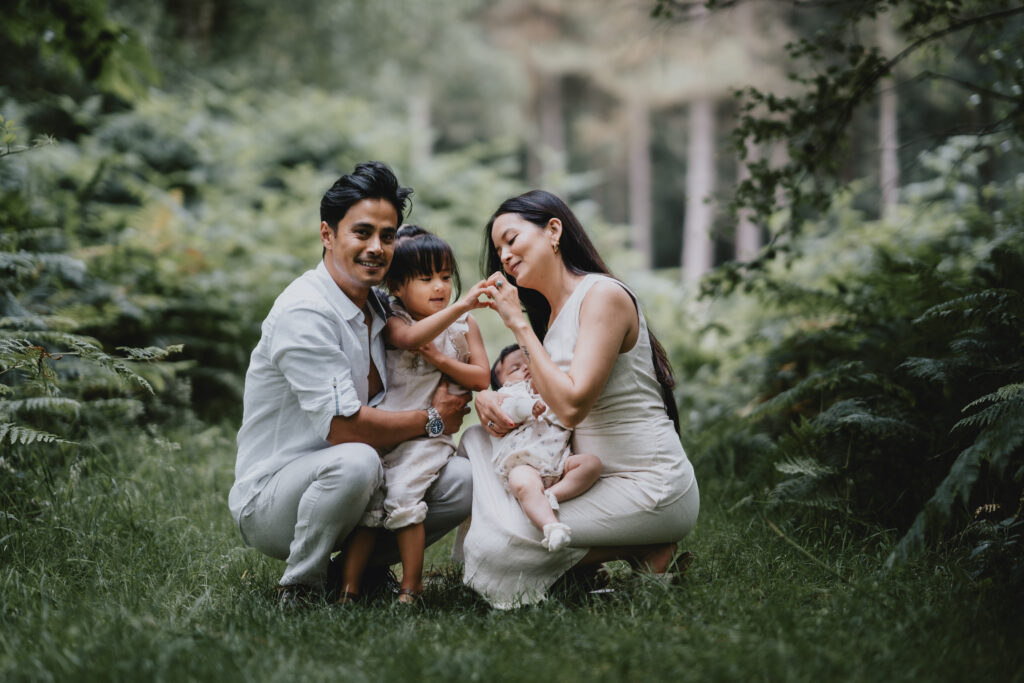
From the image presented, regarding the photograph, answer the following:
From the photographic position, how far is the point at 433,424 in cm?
333

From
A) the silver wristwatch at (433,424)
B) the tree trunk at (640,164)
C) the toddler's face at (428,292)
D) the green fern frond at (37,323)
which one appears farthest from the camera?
the tree trunk at (640,164)

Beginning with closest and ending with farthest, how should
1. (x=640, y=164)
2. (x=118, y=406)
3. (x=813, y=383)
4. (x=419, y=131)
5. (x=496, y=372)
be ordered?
(x=496, y=372) < (x=813, y=383) < (x=118, y=406) < (x=419, y=131) < (x=640, y=164)

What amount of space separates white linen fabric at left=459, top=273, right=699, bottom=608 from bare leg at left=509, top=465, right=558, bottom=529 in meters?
0.07

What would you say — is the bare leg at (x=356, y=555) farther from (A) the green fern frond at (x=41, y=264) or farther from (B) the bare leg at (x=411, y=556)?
(A) the green fern frond at (x=41, y=264)

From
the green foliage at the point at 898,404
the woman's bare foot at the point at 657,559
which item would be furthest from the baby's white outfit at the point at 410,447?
the green foliage at the point at 898,404

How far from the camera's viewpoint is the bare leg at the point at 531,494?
2994mm

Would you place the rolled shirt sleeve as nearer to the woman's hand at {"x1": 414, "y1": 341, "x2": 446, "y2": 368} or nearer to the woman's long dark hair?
the woman's hand at {"x1": 414, "y1": 341, "x2": 446, "y2": 368}

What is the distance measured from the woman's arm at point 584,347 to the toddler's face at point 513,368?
0.35 metres

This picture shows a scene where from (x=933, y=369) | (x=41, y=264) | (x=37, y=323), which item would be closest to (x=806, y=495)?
(x=933, y=369)

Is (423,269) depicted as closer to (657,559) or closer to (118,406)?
(657,559)

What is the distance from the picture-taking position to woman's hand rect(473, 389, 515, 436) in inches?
128

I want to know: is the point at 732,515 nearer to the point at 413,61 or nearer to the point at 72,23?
the point at 72,23

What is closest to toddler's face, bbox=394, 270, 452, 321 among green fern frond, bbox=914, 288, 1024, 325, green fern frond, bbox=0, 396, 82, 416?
green fern frond, bbox=0, 396, 82, 416

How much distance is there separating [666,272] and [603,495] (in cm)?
1234
